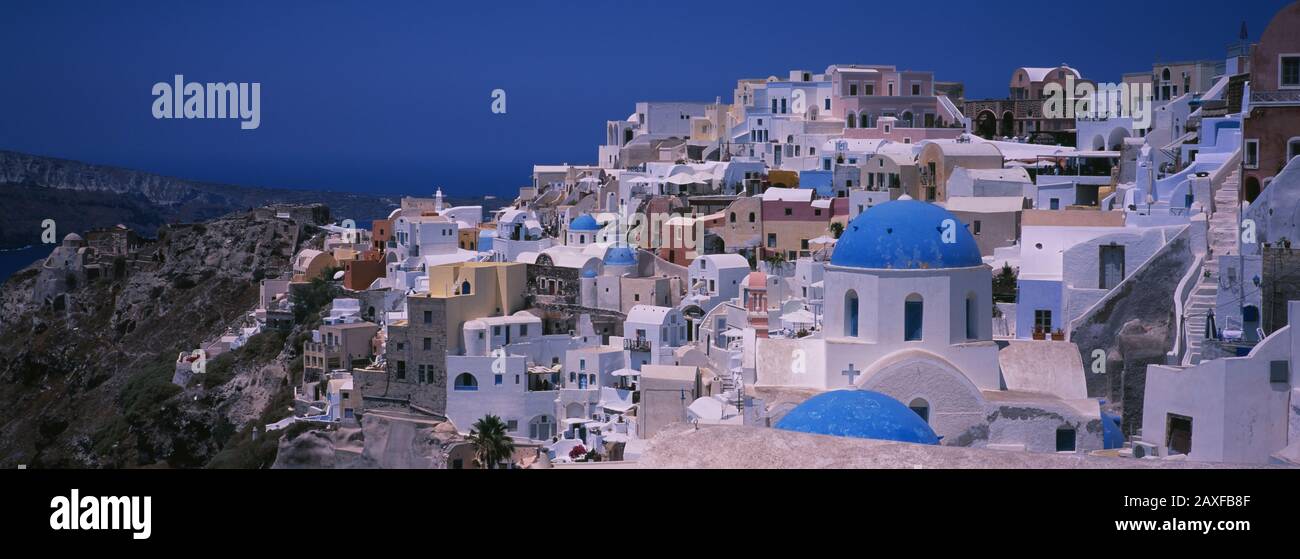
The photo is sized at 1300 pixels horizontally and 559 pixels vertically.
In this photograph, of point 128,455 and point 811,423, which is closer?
point 811,423

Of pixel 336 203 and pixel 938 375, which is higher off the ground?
pixel 336 203

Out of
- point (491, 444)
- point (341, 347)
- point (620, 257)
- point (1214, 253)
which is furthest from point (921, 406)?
point (341, 347)

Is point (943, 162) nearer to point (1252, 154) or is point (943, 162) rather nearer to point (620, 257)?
point (620, 257)

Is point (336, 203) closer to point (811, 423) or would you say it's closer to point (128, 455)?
point (128, 455)

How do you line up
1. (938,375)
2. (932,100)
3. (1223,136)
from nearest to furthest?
(938,375) < (1223,136) < (932,100)
